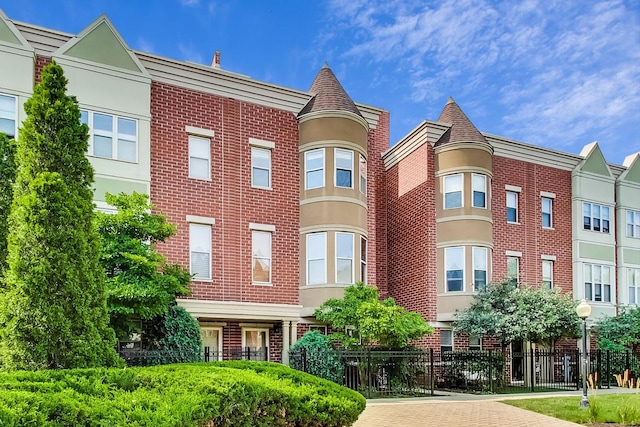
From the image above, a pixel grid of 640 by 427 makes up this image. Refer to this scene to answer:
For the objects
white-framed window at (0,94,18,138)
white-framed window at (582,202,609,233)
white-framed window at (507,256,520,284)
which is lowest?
white-framed window at (507,256,520,284)

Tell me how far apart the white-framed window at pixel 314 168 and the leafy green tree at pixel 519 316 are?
7.32m

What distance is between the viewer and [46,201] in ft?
28.2

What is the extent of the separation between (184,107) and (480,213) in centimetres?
1182

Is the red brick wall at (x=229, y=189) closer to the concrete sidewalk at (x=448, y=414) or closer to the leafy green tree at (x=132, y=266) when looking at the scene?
the leafy green tree at (x=132, y=266)

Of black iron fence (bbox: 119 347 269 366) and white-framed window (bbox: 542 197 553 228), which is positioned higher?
white-framed window (bbox: 542 197 553 228)

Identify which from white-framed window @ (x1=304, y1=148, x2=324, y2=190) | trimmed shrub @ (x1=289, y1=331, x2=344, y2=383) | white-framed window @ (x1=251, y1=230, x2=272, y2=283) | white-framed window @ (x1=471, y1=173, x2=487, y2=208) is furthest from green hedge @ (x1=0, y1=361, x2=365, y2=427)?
white-framed window @ (x1=471, y1=173, x2=487, y2=208)

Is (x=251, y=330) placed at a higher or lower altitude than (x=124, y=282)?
lower

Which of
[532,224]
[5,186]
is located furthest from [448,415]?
[532,224]

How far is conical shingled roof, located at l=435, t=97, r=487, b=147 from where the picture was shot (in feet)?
79.4

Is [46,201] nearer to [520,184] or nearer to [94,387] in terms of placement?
[94,387]

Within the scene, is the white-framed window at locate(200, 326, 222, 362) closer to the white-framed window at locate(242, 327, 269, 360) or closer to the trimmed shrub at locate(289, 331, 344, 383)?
the white-framed window at locate(242, 327, 269, 360)

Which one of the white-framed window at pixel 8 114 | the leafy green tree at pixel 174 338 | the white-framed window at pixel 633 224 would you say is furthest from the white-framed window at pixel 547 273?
the white-framed window at pixel 8 114

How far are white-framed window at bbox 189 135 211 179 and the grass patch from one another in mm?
11392

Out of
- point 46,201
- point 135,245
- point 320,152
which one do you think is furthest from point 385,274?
point 46,201
